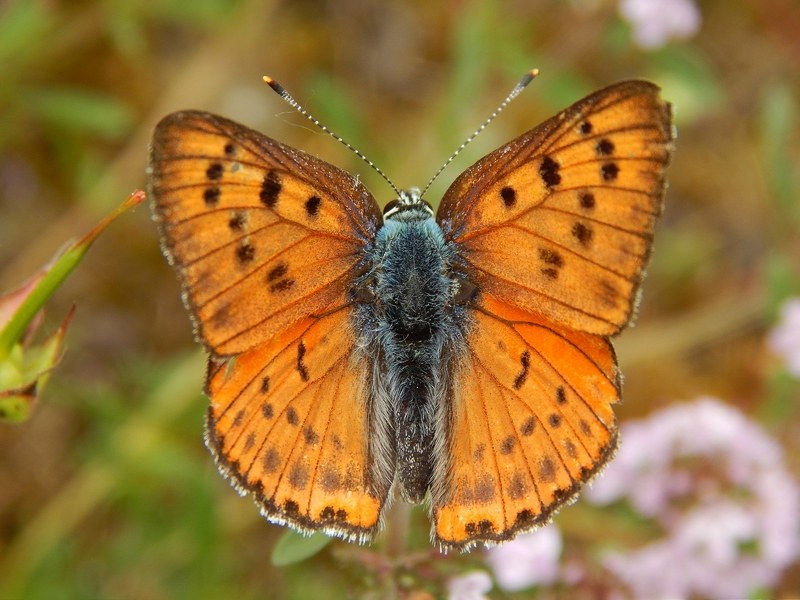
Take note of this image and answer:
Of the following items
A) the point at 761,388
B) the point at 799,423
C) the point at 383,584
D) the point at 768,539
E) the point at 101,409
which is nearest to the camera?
the point at 383,584

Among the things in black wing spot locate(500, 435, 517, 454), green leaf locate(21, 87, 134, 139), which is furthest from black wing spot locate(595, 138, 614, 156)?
green leaf locate(21, 87, 134, 139)

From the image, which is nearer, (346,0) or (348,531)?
(348,531)

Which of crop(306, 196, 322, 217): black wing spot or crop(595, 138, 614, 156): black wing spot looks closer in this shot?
crop(595, 138, 614, 156): black wing spot

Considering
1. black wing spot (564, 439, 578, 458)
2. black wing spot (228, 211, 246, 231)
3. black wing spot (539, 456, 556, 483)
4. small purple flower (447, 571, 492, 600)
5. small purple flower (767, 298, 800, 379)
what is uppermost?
small purple flower (767, 298, 800, 379)

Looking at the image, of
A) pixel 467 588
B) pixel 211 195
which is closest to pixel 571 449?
pixel 467 588

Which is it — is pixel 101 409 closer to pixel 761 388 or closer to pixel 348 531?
pixel 348 531

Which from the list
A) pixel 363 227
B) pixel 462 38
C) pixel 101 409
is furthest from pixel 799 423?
pixel 101 409

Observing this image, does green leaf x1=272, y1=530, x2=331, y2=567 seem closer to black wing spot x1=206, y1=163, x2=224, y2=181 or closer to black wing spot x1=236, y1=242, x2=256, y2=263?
black wing spot x1=236, y1=242, x2=256, y2=263
